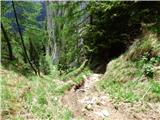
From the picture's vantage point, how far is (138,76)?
8031mm

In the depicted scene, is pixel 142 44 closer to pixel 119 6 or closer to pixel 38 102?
pixel 119 6

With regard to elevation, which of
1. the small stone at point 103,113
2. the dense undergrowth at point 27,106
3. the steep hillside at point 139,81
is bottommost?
the dense undergrowth at point 27,106

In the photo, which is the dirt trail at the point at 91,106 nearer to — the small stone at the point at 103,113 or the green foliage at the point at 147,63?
the small stone at the point at 103,113

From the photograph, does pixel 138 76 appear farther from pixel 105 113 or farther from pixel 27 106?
pixel 27 106

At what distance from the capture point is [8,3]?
1617 centimetres

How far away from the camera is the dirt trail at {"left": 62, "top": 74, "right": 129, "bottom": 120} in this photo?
653 cm

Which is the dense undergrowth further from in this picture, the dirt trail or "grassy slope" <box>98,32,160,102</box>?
"grassy slope" <box>98,32,160,102</box>

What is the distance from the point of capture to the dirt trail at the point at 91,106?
6.53m

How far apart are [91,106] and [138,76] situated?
1.77 metres

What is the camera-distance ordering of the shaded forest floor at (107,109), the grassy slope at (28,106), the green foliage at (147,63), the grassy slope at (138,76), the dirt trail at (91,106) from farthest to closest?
1. the green foliage at (147,63)
2. the grassy slope at (138,76)
3. the grassy slope at (28,106)
4. the dirt trail at (91,106)
5. the shaded forest floor at (107,109)

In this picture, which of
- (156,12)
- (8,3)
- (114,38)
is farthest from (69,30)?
(156,12)

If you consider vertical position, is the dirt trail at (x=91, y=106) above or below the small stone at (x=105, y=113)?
below

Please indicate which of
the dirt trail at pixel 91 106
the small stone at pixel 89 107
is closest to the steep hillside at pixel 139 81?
the dirt trail at pixel 91 106

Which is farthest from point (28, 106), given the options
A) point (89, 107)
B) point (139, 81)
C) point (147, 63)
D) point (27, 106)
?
point (147, 63)
